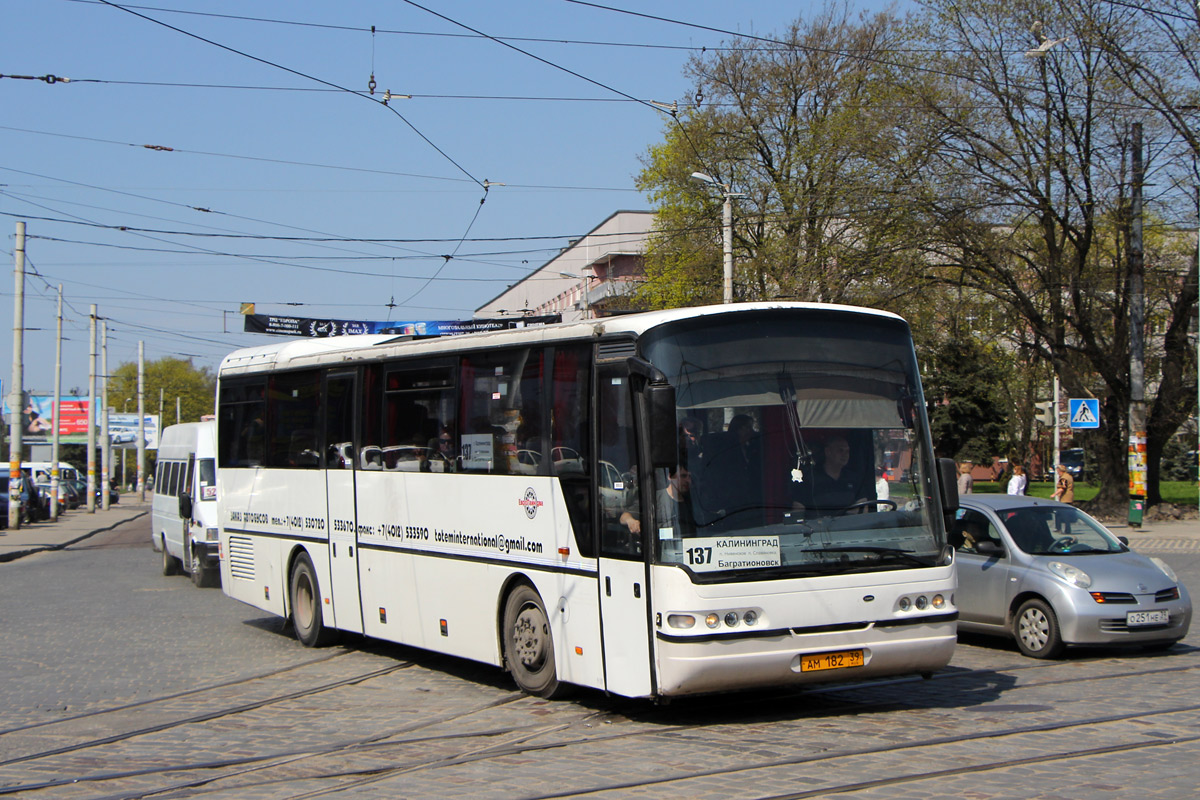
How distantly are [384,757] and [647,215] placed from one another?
73.9 m

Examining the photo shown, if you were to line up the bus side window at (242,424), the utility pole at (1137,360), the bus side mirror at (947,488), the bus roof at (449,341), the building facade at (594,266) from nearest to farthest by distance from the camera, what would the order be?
1. the bus roof at (449,341)
2. the bus side mirror at (947,488)
3. the bus side window at (242,424)
4. the utility pole at (1137,360)
5. the building facade at (594,266)

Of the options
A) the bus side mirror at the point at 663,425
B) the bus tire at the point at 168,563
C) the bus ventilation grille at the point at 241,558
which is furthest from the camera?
the bus tire at the point at 168,563

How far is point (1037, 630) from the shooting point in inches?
467

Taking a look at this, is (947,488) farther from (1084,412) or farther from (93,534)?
(93,534)

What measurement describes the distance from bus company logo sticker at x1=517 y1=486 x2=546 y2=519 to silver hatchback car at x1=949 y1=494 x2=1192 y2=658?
410 centimetres

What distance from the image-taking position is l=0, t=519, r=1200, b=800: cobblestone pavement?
7078mm

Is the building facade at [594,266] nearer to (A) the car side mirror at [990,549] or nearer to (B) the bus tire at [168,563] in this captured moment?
(B) the bus tire at [168,563]

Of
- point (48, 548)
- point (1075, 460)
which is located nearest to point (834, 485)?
point (48, 548)

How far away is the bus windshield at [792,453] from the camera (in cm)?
849

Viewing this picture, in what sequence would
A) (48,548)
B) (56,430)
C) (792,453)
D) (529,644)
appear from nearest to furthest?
1. (792,453)
2. (529,644)
3. (48,548)
4. (56,430)

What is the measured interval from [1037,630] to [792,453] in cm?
450

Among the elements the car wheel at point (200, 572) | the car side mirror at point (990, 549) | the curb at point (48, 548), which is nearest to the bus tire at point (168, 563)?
the car wheel at point (200, 572)

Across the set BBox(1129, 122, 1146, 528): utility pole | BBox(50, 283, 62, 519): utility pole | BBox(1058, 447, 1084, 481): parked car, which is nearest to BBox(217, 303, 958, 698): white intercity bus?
BBox(1129, 122, 1146, 528): utility pole

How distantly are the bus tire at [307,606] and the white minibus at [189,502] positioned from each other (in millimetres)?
6680
